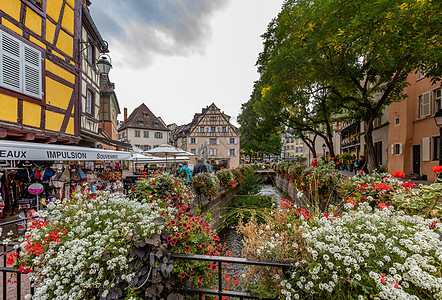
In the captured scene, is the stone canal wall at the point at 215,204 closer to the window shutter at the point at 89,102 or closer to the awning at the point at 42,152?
the awning at the point at 42,152

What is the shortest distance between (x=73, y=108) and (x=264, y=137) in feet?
52.9

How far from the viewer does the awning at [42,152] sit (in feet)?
12.9

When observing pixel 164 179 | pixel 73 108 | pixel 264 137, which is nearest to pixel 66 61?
pixel 73 108

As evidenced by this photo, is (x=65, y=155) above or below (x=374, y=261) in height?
above

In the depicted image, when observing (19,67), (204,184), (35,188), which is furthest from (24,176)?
(204,184)

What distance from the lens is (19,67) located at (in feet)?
21.7

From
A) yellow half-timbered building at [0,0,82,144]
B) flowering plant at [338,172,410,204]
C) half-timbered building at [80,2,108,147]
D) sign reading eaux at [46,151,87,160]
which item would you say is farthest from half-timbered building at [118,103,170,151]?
flowering plant at [338,172,410,204]

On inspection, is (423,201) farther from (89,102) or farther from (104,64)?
(89,102)

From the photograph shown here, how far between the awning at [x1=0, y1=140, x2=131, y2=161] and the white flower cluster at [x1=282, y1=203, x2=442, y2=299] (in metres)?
4.95

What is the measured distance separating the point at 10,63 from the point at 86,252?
7583mm

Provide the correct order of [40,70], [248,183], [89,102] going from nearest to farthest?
[40,70] → [89,102] → [248,183]

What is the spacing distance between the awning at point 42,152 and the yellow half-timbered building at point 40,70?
2186 mm

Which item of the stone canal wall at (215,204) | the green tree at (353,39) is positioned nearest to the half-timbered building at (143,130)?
the stone canal wall at (215,204)

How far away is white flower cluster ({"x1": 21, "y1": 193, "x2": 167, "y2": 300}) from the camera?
179 centimetres
